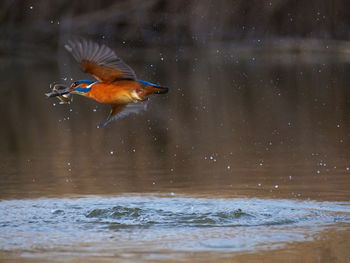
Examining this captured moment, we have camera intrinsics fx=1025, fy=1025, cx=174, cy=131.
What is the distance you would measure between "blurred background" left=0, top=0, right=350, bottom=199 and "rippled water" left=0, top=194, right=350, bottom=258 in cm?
43

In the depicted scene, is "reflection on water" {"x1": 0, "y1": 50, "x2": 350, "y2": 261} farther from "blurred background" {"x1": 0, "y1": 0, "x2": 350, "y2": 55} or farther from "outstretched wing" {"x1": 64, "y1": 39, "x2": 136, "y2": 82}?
"blurred background" {"x1": 0, "y1": 0, "x2": 350, "y2": 55}

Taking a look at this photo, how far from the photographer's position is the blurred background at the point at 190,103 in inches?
318

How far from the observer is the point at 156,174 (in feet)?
26.8

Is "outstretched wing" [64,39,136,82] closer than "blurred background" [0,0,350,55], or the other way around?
"outstretched wing" [64,39,136,82]

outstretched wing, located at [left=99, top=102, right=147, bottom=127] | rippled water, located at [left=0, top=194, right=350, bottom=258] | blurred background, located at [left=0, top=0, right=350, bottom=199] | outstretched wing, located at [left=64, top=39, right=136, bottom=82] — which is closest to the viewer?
rippled water, located at [left=0, top=194, right=350, bottom=258]

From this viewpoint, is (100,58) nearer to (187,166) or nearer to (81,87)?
(81,87)

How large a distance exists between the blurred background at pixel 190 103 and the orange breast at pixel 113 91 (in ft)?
5.62

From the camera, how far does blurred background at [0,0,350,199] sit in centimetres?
807

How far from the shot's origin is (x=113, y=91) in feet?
19.2

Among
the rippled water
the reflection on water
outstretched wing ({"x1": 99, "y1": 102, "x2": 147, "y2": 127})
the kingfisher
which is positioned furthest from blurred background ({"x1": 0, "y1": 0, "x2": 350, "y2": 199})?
the kingfisher

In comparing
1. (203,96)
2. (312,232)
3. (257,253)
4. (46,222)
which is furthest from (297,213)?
(203,96)

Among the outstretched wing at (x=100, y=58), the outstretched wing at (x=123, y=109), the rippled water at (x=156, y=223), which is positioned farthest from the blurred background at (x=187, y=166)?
the outstretched wing at (x=100, y=58)

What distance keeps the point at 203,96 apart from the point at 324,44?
895 cm

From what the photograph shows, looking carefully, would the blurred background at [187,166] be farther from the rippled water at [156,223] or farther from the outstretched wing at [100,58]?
the outstretched wing at [100,58]
